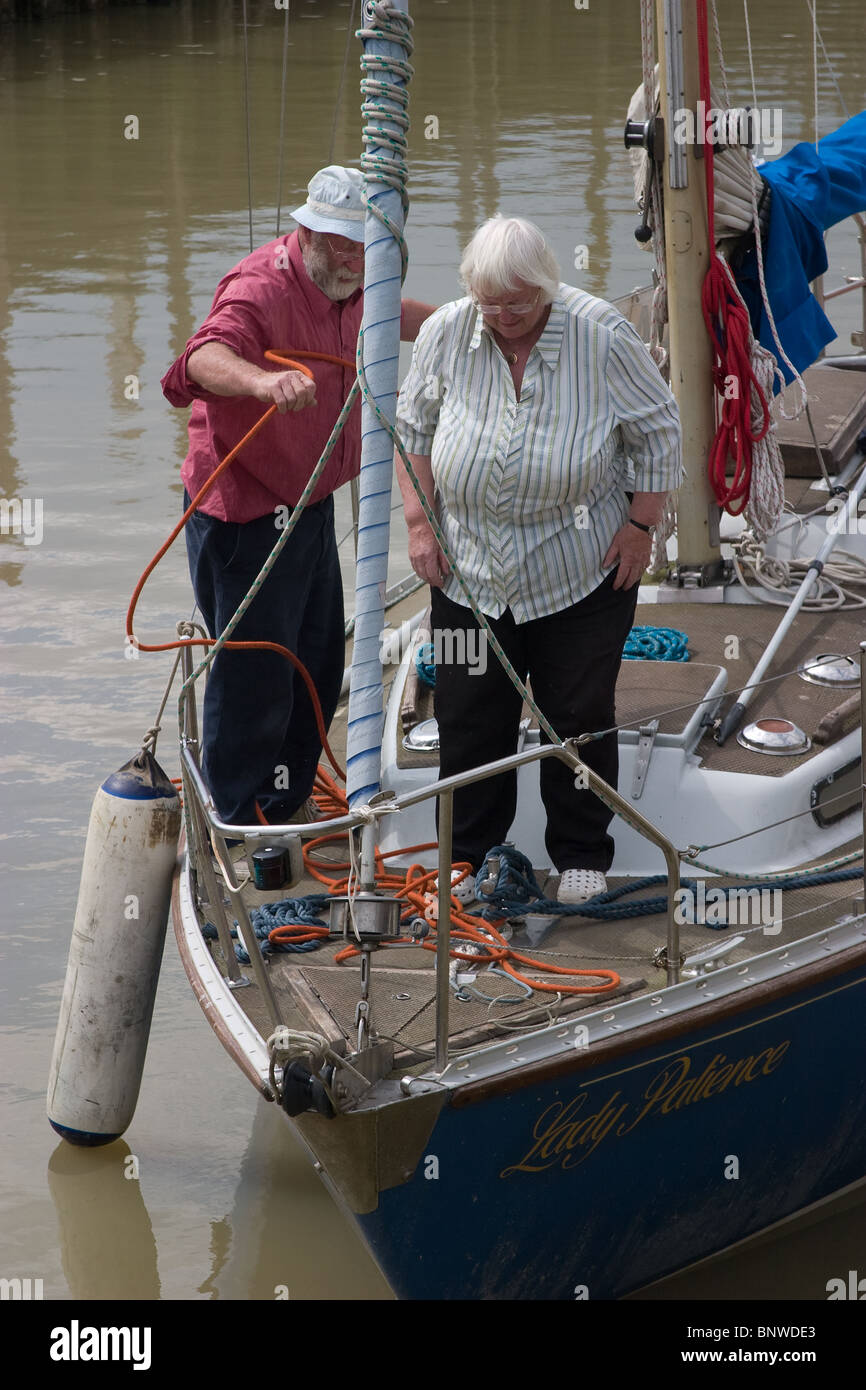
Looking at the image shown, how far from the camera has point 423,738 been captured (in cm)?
484

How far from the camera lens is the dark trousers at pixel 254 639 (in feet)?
14.8

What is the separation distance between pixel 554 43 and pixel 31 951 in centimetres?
2397

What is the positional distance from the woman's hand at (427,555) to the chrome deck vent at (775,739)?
1027 mm

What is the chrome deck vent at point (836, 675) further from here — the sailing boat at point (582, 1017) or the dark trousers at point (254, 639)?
the dark trousers at point (254, 639)

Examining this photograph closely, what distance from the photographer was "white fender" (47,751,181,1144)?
13.7ft

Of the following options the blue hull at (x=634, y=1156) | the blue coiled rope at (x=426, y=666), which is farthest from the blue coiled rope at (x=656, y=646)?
the blue hull at (x=634, y=1156)

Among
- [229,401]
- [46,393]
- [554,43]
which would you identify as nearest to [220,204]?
[46,393]

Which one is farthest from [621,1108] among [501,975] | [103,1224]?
[103,1224]

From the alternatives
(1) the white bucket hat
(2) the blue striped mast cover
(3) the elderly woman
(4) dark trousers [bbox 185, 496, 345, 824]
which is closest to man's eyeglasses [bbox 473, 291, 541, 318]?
(3) the elderly woman

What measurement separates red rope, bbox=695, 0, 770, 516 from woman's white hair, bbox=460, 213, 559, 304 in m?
1.86

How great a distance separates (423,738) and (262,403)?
1.08 metres

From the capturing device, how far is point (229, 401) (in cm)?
A: 434

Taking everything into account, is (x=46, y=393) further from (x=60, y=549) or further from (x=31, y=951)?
(x=31, y=951)

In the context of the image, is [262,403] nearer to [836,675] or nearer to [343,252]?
[343,252]
